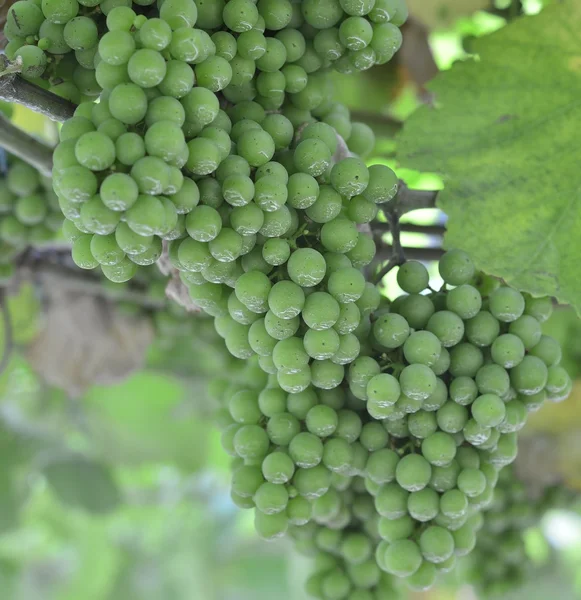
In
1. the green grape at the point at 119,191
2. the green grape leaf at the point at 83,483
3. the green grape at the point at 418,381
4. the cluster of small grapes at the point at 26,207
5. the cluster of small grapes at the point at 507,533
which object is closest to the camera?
the green grape at the point at 119,191

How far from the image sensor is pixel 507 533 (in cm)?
90

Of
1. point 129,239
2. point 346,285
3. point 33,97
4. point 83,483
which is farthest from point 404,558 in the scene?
point 83,483

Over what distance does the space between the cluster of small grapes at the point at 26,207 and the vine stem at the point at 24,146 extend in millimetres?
96

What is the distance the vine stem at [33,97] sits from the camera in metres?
0.49

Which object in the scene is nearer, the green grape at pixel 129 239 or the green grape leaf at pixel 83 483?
the green grape at pixel 129 239

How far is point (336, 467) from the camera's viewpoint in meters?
0.55

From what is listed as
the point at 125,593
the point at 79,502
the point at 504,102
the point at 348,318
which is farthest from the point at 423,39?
the point at 125,593

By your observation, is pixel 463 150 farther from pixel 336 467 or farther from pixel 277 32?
pixel 336 467

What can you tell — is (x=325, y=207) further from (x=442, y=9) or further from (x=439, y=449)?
(x=442, y=9)

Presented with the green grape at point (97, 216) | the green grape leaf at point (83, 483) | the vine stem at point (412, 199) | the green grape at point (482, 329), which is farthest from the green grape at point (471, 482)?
the green grape leaf at point (83, 483)

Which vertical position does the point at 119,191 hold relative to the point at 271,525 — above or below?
above

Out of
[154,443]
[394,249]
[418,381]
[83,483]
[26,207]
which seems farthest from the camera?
[154,443]

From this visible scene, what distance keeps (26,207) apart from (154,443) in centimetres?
82

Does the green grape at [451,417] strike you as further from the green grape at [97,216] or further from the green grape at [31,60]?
the green grape at [31,60]
